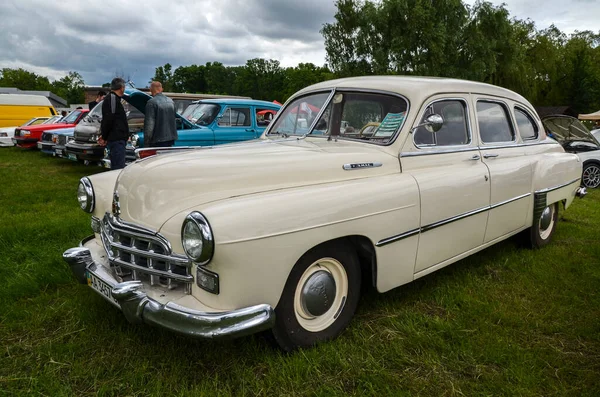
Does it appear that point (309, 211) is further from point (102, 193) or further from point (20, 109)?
point (20, 109)

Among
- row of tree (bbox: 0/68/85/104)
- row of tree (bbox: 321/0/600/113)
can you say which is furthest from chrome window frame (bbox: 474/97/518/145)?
row of tree (bbox: 0/68/85/104)

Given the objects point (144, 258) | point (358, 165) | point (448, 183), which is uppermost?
point (358, 165)

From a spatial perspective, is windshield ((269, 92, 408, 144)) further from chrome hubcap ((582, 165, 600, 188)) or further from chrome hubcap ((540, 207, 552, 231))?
chrome hubcap ((582, 165, 600, 188))

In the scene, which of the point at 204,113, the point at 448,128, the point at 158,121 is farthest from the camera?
the point at 204,113

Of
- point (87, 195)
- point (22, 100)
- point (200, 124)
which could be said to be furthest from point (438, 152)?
point (22, 100)

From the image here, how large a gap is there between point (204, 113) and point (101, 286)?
6480 mm

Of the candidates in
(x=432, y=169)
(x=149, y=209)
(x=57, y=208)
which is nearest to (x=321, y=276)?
(x=149, y=209)

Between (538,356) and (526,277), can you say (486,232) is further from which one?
(538,356)

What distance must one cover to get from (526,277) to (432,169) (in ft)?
4.76

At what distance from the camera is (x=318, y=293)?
253 cm

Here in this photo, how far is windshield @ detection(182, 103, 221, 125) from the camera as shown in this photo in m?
8.49

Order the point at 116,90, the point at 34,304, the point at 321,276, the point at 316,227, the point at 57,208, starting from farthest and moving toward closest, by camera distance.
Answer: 1. the point at 116,90
2. the point at 57,208
3. the point at 34,304
4. the point at 321,276
5. the point at 316,227

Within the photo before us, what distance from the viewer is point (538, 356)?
261cm

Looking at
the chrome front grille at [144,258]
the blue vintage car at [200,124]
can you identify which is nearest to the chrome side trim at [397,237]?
the chrome front grille at [144,258]
